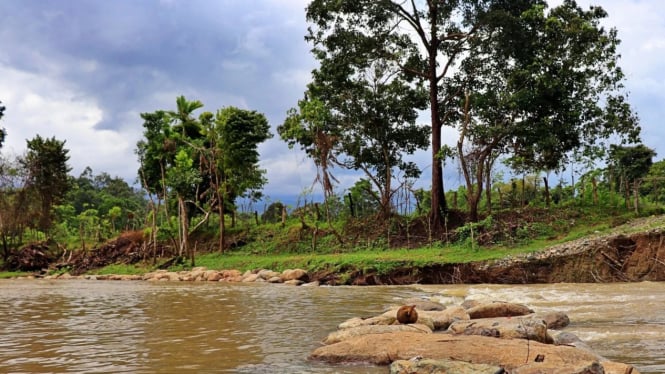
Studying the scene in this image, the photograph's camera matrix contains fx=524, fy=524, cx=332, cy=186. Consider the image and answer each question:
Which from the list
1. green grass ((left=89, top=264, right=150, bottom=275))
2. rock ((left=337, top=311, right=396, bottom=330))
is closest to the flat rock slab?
rock ((left=337, top=311, right=396, bottom=330))

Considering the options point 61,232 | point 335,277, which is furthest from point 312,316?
point 61,232

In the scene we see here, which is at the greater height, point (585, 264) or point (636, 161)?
point (636, 161)

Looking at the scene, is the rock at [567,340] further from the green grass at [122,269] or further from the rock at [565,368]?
the green grass at [122,269]

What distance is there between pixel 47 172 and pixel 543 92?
30.0m

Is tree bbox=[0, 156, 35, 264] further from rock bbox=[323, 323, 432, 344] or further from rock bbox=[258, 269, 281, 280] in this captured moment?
rock bbox=[323, 323, 432, 344]

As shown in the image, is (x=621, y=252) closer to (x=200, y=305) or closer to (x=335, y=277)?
(x=335, y=277)

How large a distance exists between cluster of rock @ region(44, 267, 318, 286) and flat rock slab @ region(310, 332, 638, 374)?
11528mm

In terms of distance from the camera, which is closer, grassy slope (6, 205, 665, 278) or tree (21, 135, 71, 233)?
grassy slope (6, 205, 665, 278)

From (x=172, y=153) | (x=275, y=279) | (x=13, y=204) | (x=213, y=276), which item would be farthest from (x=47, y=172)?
(x=275, y=279)

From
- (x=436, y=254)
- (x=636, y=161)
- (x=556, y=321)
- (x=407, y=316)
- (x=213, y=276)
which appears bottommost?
(x=556, y=321)

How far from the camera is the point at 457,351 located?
5.20m

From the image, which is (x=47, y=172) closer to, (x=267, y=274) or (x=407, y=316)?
(x=267, y=274)

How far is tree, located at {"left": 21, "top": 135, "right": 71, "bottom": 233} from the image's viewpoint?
32.0 m

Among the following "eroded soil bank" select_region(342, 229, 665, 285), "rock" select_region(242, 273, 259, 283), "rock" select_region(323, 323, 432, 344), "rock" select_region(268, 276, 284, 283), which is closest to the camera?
"rock" select_region(323, 323, 432, 344)
